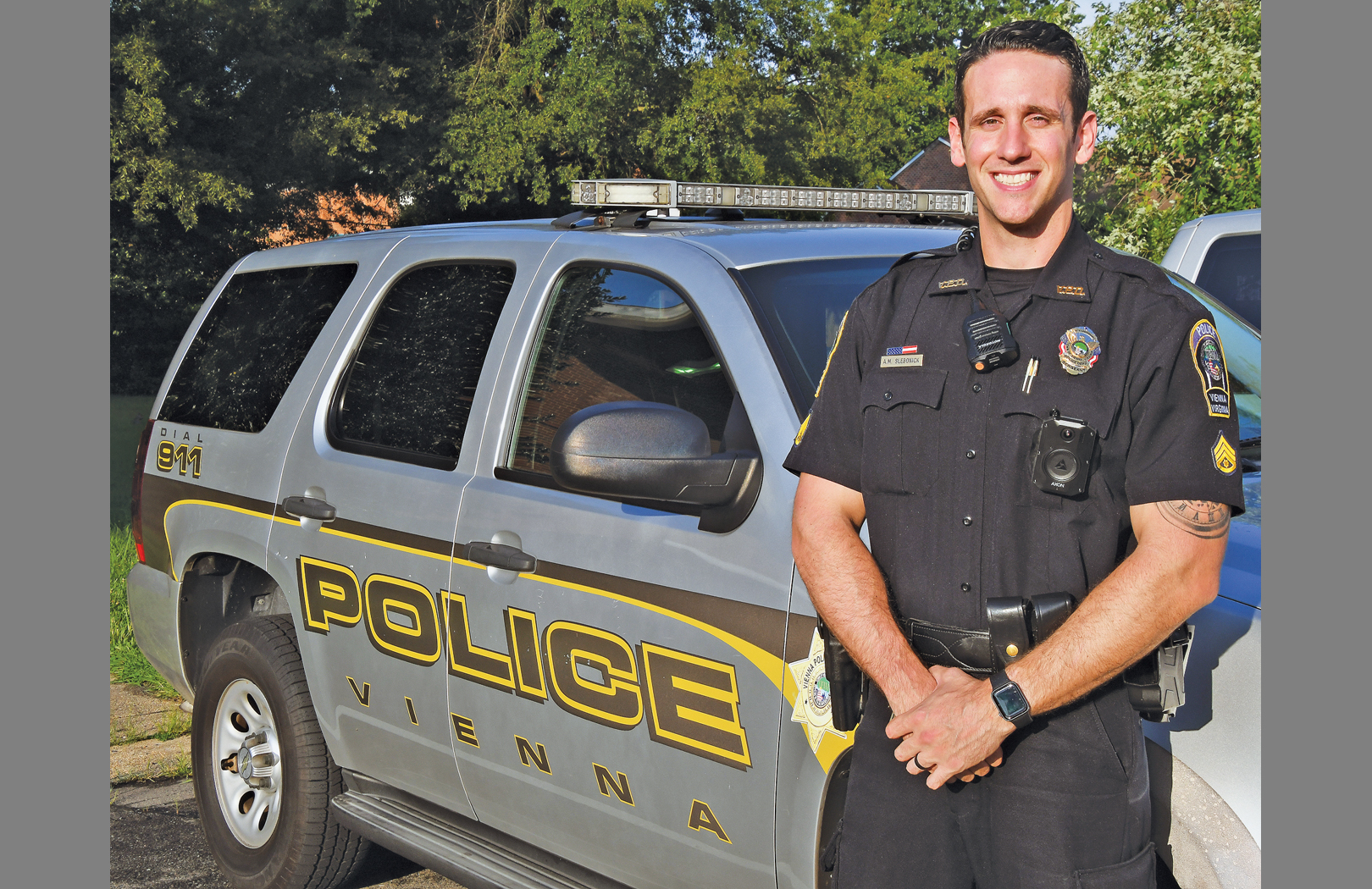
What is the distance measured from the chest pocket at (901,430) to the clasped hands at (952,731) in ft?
1.08

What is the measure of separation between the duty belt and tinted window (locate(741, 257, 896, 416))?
28.4 inches

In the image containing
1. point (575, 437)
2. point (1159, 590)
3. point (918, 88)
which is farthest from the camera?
point (918, 88)

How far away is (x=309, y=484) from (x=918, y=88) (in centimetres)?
3497

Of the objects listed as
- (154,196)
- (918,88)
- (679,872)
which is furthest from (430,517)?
(918,88)

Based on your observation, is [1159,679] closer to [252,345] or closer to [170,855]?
[252,345]

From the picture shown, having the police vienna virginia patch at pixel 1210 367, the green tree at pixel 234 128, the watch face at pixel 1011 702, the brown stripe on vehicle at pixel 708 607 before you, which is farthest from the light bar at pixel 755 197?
the green tree at pixel 234 128

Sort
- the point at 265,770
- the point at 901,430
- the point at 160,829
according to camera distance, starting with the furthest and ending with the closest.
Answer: the point at 160,829, the point at 265,770, the point at 901,430

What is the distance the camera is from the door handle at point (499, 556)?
3.08 m

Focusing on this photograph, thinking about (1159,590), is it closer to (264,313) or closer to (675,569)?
(675,569)

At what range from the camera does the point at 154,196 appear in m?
22.0

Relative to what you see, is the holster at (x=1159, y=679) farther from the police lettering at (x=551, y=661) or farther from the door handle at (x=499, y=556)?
the door handle at (x=499, y=556)

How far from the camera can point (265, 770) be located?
4.01 m

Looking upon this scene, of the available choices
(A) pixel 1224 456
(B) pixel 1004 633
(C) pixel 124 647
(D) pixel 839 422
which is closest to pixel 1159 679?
(B) pixel 1004 633

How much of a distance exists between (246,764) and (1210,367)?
10.5 feet
